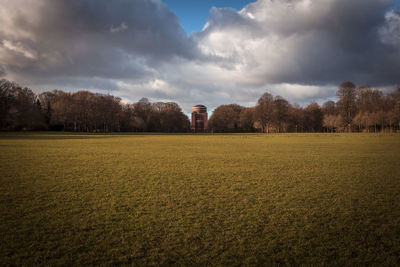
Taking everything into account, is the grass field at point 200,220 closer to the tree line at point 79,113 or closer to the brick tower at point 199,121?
the tree line at point 79,113

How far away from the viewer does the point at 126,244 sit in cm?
419

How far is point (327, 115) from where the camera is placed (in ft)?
279

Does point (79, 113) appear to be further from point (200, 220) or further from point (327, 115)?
point (327, 115)

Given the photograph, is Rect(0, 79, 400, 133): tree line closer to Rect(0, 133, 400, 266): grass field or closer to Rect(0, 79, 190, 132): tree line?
Rect(0, 79, 190, 132): tree line

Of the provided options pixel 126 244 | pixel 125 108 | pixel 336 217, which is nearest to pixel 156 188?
pixel 126 244

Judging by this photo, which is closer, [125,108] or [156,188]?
[156,188]

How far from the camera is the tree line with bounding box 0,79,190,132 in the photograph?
2534 inches

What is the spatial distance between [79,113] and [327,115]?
89.2m

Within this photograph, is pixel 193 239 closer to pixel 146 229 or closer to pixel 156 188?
pixel 146 229

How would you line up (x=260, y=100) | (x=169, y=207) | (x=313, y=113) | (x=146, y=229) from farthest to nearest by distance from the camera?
1. (x=313, y=113)
2. (x=260, y=100)
3. (x=169, y=207)
4. (x=146, y=229)

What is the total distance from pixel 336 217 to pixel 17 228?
7110mm

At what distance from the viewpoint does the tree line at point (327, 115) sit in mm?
62344

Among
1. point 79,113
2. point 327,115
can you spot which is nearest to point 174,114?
point 79,113

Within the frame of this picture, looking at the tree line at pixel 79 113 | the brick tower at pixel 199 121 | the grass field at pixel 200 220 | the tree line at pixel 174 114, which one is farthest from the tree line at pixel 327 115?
the grass field at pixel 200 220
